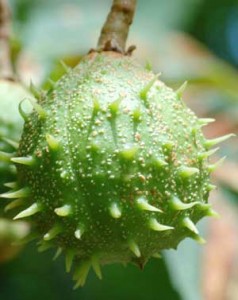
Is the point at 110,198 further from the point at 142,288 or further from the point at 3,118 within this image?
the point at 142,288

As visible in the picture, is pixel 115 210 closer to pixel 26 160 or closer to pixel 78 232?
pixel 78 232

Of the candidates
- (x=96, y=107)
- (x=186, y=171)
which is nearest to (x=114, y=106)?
(x=96, y=107)

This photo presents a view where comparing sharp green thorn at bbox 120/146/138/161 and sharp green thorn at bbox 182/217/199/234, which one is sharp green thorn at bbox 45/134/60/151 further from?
sharp green thorn at bbox 182/217/199/234

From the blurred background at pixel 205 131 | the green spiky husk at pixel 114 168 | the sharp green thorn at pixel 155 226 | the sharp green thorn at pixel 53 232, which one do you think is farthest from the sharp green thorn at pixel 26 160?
the blurred background at pixel 205 131

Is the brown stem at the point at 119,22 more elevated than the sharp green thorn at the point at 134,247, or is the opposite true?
the brown stem at the point at 119,22

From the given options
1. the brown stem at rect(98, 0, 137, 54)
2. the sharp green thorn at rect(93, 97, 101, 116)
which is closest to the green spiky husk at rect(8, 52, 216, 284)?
the sharp green thorn at rect(93, 97, 101, 116)

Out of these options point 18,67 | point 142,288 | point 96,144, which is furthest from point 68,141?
point 142,288

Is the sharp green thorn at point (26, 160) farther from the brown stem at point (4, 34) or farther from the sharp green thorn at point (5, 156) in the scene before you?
the brown stem at point (4, 34)
